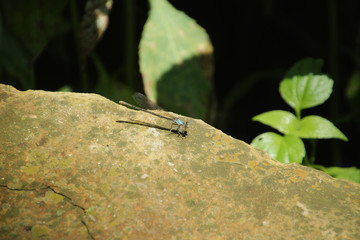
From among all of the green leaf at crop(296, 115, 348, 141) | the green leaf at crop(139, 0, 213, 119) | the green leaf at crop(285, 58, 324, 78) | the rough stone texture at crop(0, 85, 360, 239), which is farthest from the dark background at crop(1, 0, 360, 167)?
the rough stone texture at crop(0, 85, 360, 239)

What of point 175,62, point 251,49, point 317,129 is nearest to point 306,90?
point 317,129

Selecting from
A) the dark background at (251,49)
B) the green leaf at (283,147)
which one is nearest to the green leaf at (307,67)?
the green leaf at (283,147)

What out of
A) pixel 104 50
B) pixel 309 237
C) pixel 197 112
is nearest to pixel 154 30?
pixel 197 112

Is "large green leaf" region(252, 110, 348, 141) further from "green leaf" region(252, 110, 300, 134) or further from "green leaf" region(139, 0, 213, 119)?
"green leaf" region(139, 0, 213, 119)

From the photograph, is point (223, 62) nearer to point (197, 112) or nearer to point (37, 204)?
point (197, 112)

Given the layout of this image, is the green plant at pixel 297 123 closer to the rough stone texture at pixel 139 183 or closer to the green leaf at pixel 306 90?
the green leaf at pixel 306 90

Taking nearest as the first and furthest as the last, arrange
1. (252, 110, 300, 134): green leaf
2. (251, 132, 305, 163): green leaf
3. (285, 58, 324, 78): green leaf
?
Result: 1. (251, 132, 305, 163): green leaf
2. (252, 110, 300, 134): green leaf
3. (285, 58, 324, 78): green leaf
